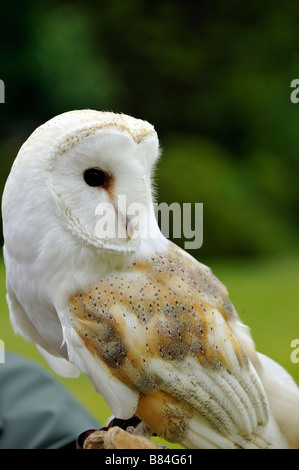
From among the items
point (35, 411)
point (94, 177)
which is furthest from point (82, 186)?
point (35, 411)

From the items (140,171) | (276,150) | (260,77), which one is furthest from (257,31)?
(140,171)

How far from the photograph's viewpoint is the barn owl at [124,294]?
23.7 inches

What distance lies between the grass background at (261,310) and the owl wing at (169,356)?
0.87 m

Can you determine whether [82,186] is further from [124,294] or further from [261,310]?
[261,310]

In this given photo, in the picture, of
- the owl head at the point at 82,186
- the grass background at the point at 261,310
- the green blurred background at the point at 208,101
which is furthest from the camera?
the grass background at the point at 261,310

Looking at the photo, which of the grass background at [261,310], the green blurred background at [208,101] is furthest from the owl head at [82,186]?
the grass background at [261,310]

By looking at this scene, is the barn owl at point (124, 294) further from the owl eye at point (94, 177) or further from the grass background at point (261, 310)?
the grass background at point (261, 310)

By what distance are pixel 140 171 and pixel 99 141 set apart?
55mm

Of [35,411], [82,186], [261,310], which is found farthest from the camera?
[261,310]

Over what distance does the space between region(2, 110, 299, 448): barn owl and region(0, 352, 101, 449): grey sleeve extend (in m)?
0.37

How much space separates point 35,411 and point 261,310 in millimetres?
998

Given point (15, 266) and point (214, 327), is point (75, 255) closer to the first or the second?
point (15, 266)

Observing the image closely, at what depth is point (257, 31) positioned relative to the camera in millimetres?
1784

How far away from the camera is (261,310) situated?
6.19 ft
